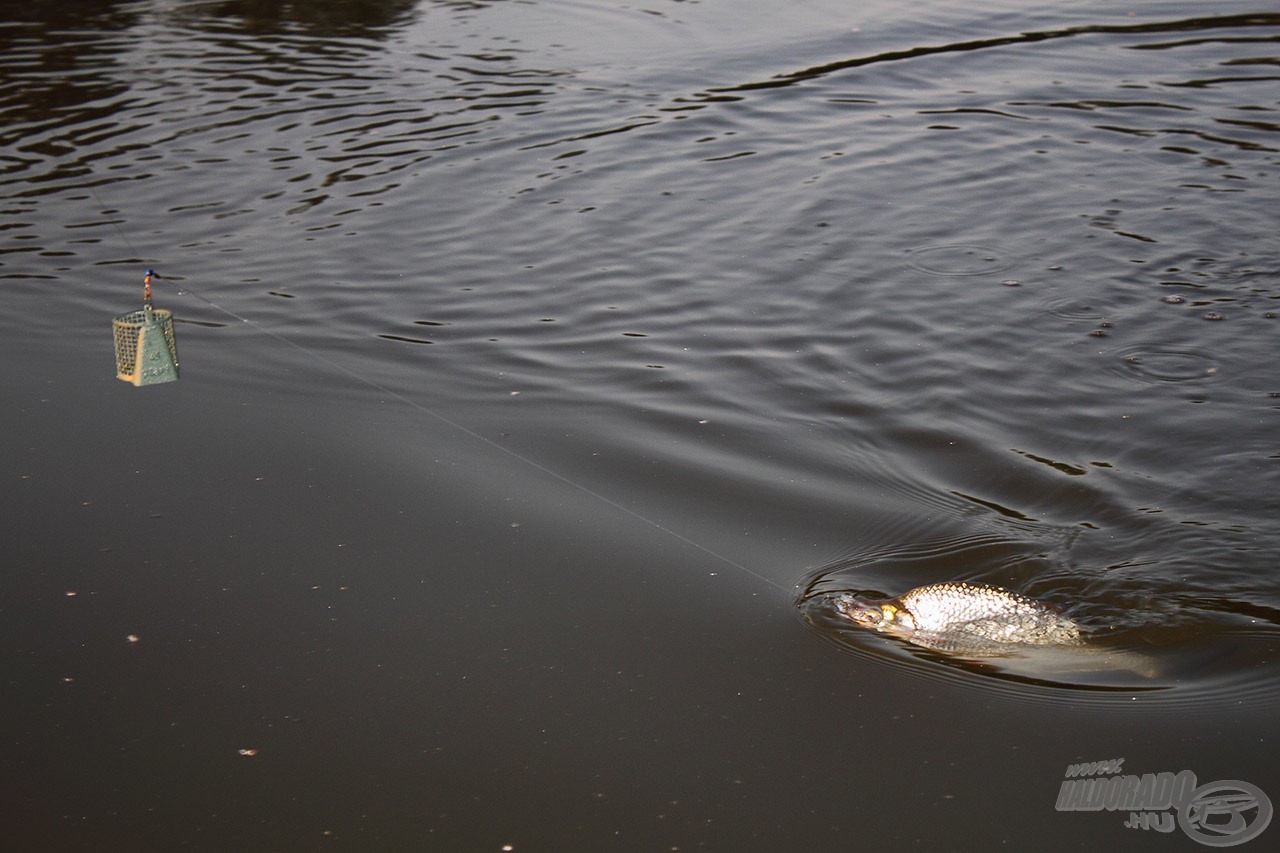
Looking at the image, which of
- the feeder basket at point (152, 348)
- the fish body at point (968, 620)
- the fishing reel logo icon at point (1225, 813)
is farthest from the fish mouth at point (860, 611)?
the feeder basket at point (152, 348)

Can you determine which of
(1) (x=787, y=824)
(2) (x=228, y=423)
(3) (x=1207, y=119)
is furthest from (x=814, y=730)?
(3) (x=1207, y=119)

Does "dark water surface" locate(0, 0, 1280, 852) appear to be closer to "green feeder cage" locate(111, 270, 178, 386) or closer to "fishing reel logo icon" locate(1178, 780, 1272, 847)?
"fishing reel logo icon" locate(1178, 780, 1272, 847)

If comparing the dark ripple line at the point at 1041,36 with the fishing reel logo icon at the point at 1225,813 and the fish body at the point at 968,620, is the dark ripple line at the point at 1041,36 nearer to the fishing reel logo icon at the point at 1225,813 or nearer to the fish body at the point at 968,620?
the fish body at the point at 968,620

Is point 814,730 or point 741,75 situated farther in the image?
point 741,75

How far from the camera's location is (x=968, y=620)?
15.6ft

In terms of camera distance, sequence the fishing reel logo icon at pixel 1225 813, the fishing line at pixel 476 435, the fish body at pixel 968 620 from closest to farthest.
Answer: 1. the fishing reel logo icon at pixel 1225 813
2. the fish body at pixel 968 620
3. the fishing line at pixel 476 435

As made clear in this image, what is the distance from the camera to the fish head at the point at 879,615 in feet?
15.8

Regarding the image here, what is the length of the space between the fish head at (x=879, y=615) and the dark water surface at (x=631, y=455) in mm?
83

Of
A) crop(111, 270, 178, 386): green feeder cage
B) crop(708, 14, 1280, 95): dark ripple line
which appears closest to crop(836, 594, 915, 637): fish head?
crop(111, 270, 178, 386): green feeder cage

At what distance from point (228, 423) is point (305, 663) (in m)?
2.13

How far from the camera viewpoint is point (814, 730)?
14.4ft

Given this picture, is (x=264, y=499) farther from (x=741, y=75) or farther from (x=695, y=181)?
(x=741, y=75)

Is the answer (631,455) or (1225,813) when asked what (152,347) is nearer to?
(631,455)

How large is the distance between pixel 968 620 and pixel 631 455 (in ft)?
6.42
